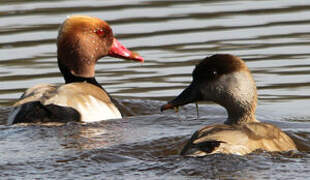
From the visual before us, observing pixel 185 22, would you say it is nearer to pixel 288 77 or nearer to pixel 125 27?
pixel 125 27

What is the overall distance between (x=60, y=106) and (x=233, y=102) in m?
2.01

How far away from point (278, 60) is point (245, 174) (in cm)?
577

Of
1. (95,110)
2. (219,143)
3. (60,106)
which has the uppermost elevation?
(219,143)

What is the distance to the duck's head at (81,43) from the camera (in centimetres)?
1075

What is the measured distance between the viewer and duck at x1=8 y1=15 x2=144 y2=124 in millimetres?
9328

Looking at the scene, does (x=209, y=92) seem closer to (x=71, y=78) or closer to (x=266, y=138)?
(x=266, y=138)

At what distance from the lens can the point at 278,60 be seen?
41.4ft

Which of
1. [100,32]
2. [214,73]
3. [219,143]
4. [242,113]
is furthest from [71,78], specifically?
[219,143]

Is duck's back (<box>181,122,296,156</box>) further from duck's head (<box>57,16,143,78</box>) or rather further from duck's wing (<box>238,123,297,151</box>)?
duck's head (<box>57,16,143,78</box>)

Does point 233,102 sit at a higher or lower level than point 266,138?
higher

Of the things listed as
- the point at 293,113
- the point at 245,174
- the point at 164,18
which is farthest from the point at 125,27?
the point at 245,174

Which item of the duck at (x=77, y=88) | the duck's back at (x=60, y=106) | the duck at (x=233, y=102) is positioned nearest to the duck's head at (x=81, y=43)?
the duck at (x=77, y=88)

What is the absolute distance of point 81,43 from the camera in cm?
1090

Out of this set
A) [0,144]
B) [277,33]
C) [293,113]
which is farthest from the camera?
[277,33]
